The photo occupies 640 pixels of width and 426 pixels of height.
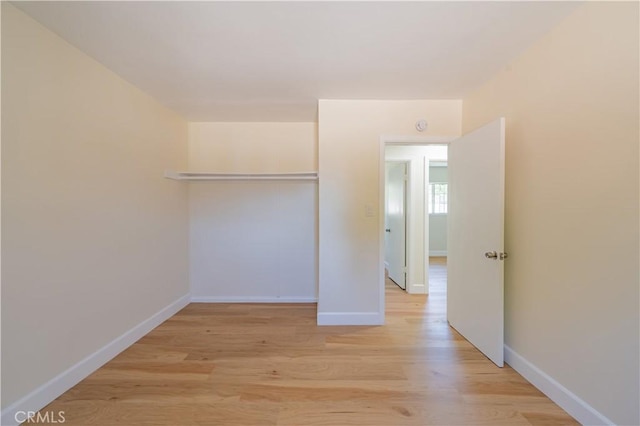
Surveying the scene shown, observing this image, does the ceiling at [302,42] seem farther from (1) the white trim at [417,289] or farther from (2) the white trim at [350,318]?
(1) the white trim at [417,289]

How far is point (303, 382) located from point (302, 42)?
2.38 m

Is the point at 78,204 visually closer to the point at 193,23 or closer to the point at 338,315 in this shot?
the point at 193,23

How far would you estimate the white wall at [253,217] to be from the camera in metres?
3.42

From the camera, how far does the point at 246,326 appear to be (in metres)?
2.73

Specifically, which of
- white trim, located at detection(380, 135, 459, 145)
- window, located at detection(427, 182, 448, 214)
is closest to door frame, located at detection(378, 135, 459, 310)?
white trim, located at detection(380, 135, 459, 145)

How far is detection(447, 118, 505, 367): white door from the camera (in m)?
1.99

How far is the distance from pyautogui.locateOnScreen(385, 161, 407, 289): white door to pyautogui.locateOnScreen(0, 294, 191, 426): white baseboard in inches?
132

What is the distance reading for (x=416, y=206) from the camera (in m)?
3.87

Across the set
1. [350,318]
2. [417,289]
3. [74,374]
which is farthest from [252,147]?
[417,289]

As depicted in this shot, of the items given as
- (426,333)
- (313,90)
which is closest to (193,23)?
(313,90)

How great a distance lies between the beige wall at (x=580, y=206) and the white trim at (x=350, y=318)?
1162mm

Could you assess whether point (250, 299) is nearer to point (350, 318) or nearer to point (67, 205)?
point (350, 318)

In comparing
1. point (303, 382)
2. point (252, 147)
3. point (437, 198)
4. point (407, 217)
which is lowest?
point (303, 382)

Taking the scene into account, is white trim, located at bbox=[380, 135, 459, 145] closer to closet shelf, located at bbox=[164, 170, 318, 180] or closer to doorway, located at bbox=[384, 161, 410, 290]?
closet shelf, located at bbox=[164, 170, 318, 180]
